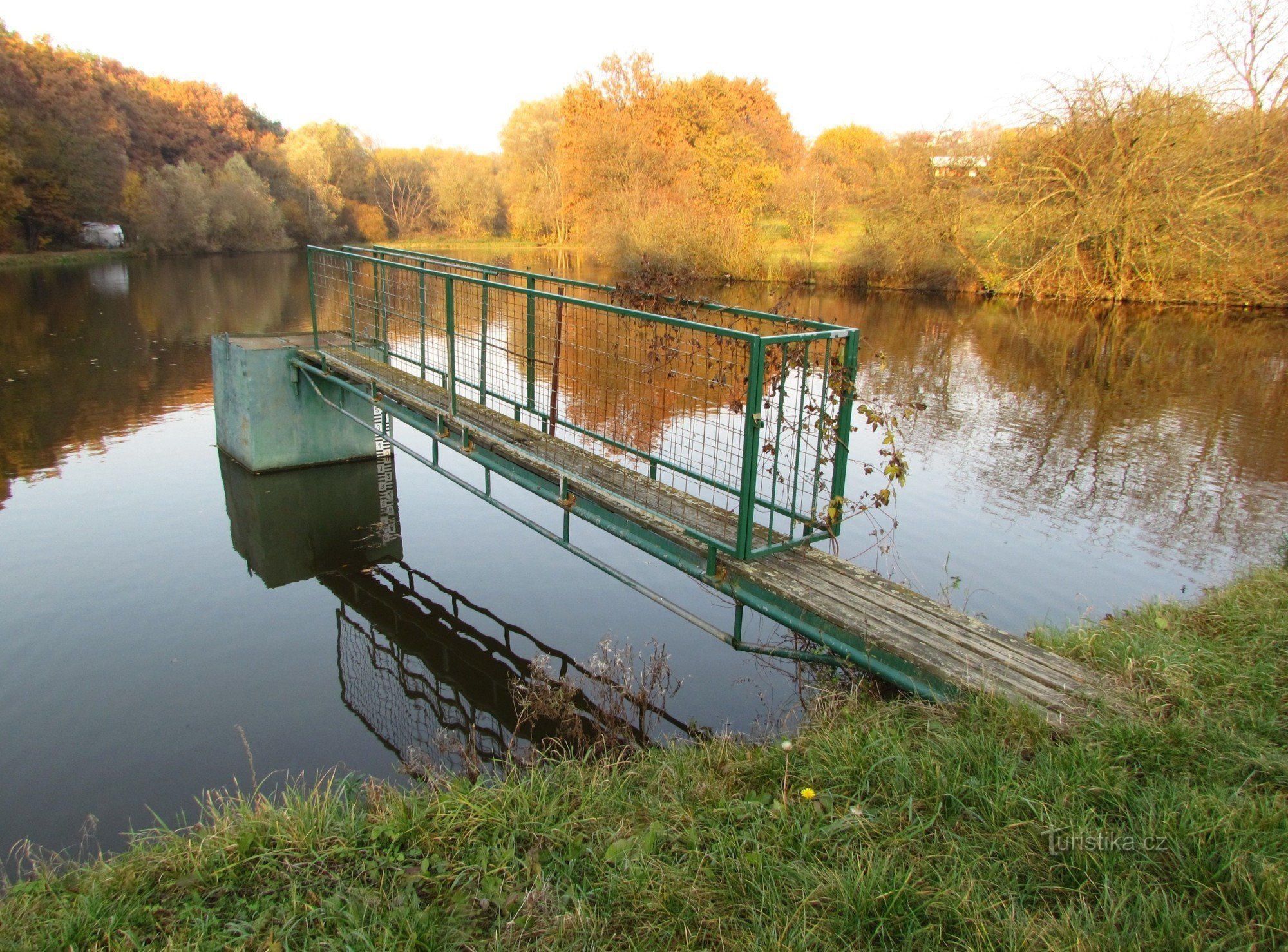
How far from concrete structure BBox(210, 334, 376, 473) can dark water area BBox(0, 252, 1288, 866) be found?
0.98ft

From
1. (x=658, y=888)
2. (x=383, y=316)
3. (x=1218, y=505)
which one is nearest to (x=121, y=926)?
(x=658, y=888)

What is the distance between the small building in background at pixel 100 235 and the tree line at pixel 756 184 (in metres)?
0.63

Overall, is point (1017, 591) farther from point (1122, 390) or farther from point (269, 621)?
point (1122, 390)

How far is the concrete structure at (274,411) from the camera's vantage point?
1063 centimetres

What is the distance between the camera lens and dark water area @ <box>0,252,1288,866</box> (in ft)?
19.4

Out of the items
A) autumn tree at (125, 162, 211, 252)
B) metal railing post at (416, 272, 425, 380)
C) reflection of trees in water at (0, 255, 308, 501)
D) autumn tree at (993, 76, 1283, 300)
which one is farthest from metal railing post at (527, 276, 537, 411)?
autumn tree at (125, 162, 211, 252)

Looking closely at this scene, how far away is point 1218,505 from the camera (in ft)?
31.7

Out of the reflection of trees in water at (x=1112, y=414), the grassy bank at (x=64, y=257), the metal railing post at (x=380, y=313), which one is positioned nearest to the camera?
the metal railing post at (x=380, y=313)

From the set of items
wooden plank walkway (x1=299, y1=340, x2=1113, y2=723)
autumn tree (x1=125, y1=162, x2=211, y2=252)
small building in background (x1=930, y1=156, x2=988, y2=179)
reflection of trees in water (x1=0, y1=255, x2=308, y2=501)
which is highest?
small building in background (x1=930, y1=156, x2=988, y2=179)

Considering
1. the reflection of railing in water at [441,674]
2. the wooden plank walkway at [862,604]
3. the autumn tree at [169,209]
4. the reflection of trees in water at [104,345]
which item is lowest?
the reflection of railing in water at [441,674]

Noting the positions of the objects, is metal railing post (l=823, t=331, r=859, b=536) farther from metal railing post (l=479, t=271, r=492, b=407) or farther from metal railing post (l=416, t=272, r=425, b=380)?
metal railing post (l=416, t=272, r=425, b=380)

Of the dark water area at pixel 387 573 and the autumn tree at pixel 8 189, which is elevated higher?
the autumn tree at pixel 8 189

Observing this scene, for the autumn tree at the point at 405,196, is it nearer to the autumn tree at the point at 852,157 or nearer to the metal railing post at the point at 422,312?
the autumn tree at the point at 852,157

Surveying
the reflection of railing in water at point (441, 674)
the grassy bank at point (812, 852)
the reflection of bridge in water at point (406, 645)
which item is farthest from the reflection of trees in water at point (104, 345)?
the grassy bank at point (812, 852)
